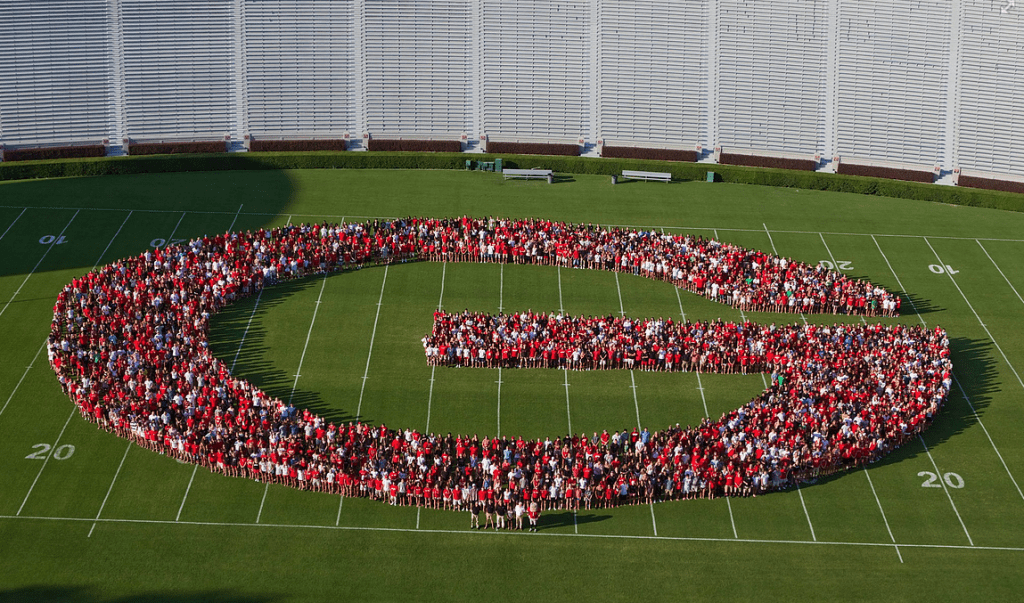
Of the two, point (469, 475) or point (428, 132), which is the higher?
point (428, 132)

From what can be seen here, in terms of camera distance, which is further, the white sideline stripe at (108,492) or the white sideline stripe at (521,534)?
the white sideline stripe at (521,534)

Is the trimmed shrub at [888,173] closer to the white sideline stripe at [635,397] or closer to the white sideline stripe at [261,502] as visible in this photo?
the white sideline stripe at [635,397]

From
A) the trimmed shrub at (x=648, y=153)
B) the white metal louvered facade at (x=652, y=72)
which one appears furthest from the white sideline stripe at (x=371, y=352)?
the white metal louvered facade at (x=652, y=72)

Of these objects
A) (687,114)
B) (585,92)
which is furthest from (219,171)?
(687,114)

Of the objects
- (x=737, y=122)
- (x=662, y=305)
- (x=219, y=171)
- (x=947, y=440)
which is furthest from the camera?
(x=737, y=122)

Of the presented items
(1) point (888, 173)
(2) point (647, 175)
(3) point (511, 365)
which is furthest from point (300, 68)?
(1) point (888, 173)

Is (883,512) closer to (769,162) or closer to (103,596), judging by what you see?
(103,596)

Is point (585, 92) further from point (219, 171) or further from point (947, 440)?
point (947, 440)
